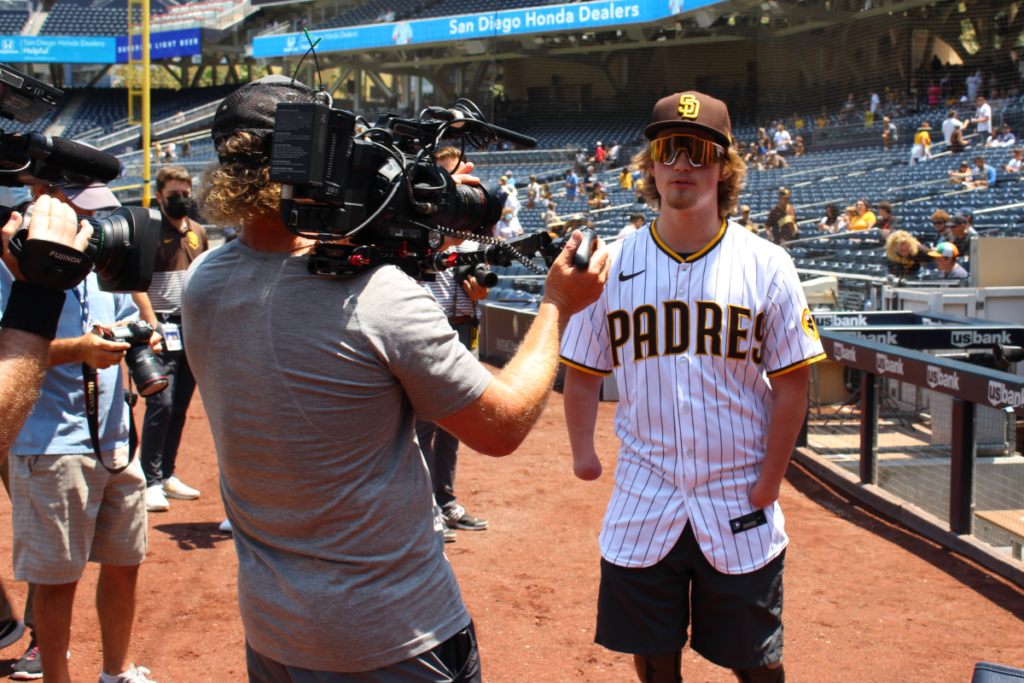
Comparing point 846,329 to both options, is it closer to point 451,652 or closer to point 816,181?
point 451,652

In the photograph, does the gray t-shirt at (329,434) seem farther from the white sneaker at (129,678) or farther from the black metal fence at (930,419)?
the black metal fence at (930,419)

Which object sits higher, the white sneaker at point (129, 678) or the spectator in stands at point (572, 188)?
the spectator in stands at point (572, 188)

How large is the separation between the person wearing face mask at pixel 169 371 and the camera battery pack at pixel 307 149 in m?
3.72

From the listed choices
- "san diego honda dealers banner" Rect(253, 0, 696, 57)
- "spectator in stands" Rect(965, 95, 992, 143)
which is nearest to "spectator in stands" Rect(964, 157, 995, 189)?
"spectator in stands" Rect(965, 95, 992, 143)

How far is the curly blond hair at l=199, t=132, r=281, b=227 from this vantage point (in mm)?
1349

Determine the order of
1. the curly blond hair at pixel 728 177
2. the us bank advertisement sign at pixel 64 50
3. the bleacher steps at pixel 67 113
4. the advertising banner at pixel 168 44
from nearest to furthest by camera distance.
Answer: the curly blond hair at pixel 728 177, the advertising banner at pixel 168 44, the us bank advertisement sign at pixel 64 50, the bleacher steps at pixel 67 113

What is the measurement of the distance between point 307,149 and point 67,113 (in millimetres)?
41321

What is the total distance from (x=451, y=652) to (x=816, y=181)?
16.7m

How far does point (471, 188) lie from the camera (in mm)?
1615

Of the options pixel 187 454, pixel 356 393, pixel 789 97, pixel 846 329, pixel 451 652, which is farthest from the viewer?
pixel 789 97

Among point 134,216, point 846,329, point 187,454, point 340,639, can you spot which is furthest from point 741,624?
point 187,454

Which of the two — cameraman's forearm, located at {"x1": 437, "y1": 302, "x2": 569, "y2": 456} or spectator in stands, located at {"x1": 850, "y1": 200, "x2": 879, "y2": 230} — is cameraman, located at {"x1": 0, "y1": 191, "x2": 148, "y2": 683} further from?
spectator in stands, located at {"x1": 850, "y1": 200, "x2": 879, "y2": 230}

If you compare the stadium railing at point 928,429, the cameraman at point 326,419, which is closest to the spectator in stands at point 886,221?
the stadium railing at point 928,429

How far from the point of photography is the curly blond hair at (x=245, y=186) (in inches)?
53.1
